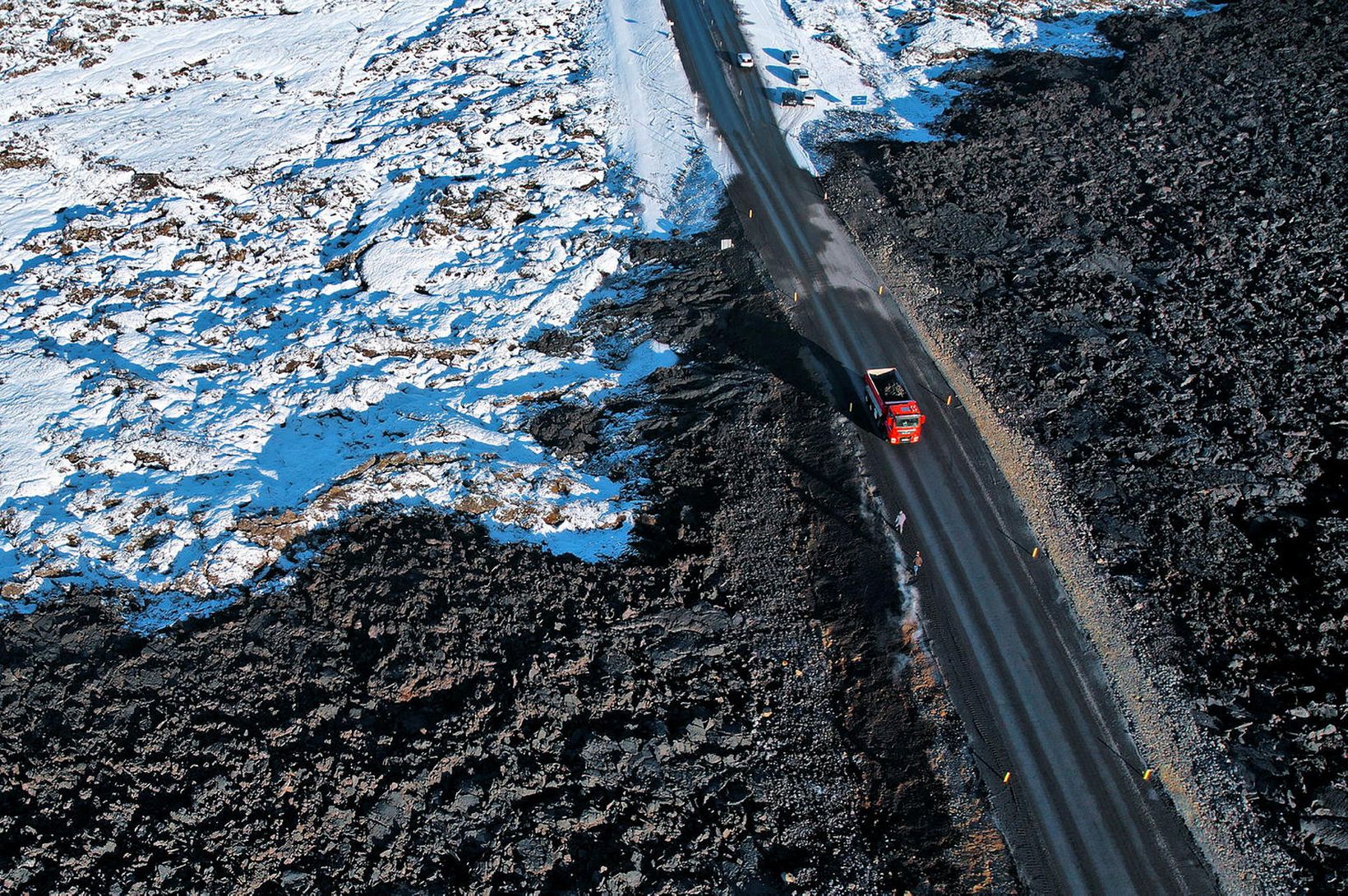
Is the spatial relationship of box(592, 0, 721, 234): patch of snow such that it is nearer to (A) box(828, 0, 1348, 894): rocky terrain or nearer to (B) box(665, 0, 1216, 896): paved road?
(B) box(665, 0, 1216, 896): paved road

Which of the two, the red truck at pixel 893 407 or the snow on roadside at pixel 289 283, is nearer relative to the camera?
the snow on roadside at pixel 289 283

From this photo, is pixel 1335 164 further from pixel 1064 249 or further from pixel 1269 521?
pixel 1269 521

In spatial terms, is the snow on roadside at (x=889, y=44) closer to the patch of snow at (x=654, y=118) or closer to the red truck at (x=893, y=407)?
the patch of snow at (x=654, y=118)

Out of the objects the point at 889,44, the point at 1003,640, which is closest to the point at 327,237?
the point at 1003,640

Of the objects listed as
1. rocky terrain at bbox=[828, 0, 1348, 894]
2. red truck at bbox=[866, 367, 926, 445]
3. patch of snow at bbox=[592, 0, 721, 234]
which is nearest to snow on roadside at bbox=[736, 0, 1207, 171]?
rocky terrain at bbox=[828, 0, 1348, 894]

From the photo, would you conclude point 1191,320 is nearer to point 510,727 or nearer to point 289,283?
point 510,727

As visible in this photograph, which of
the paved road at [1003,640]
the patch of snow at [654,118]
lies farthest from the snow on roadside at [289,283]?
the paved road at [1003,640]

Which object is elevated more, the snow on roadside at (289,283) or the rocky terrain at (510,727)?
the snow on roadside at (289,283)
